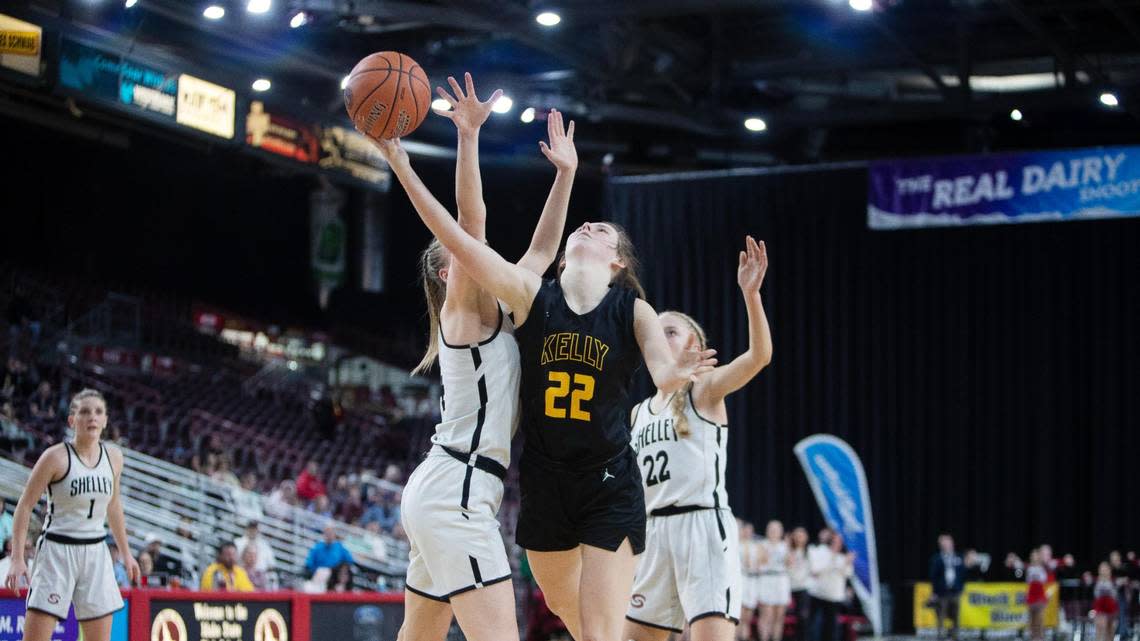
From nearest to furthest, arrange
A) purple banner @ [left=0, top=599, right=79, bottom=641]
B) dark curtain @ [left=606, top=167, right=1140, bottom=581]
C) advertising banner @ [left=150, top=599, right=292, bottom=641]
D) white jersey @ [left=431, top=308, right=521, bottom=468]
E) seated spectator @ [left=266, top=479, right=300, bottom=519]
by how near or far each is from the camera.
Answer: white jersey @ [left=431, top=308, right=521, bottom=468] < purple banner @ [left=0, top=599, right=79, bottom=641] < advertising banner @ [left=150, top=599, right=292, bottom=641] < seated spectator @ [left=266, top=479, right=300, bottom=519] < dark curtain @ [left=606, top=167, right=1140, bottom=581]

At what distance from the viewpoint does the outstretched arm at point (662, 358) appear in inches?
169

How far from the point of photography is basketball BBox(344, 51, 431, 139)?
473 cm

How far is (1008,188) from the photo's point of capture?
19.4 meters

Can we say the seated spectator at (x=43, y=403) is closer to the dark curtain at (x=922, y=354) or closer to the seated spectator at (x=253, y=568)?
the seated spectator at (x=253, y=568)

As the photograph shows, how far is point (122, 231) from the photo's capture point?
24.9m

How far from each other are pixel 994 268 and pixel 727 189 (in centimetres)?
442

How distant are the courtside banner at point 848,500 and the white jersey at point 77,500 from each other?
14942 mm

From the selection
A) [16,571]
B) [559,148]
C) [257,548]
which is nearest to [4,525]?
[257,548]

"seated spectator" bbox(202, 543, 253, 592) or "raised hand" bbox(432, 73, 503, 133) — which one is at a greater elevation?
"raised hand" bbox(432, 73, 503, 133)

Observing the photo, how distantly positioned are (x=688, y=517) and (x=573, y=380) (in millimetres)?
1922

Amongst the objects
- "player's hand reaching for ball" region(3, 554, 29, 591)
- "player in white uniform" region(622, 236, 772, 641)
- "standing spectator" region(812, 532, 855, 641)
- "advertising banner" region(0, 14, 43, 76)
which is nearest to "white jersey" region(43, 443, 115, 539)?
"player's hand reaching for ball" region(3, 554, 29, 591)

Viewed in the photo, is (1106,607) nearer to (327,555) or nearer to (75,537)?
(327,555)

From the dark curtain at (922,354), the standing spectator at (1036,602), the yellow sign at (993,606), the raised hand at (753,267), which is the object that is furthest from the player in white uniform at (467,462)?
the dark curtain at (922,354)

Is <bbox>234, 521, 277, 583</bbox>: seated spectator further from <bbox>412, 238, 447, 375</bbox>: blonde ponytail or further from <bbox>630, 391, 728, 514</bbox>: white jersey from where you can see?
<bbox>412, 238, 447, 375</bbox>: blonde ponytail
